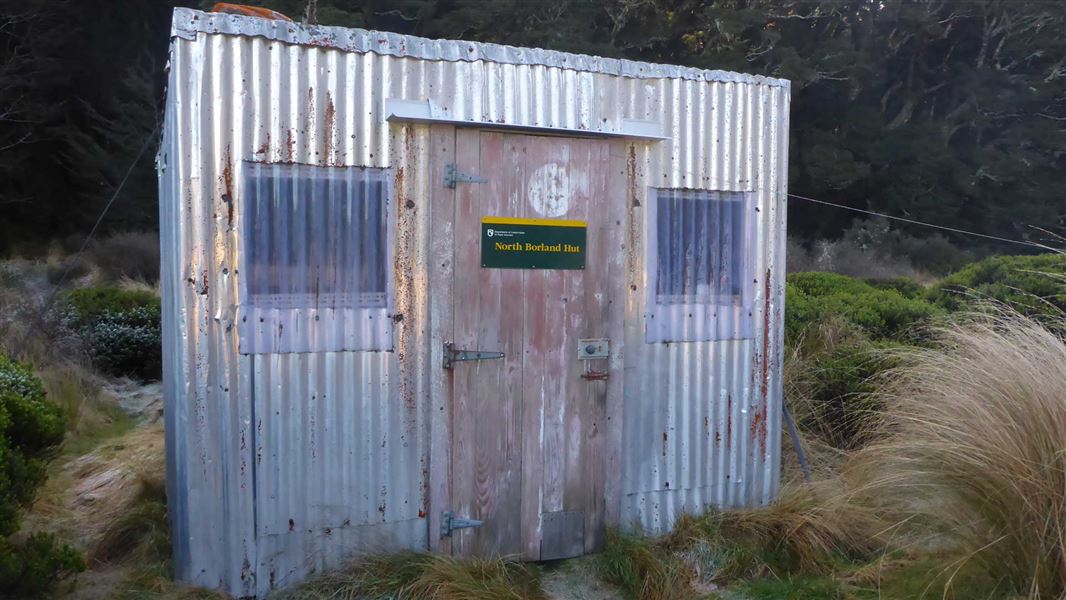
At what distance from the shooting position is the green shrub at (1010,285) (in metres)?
8.79

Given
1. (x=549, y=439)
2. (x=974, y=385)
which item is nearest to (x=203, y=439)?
(x=549, y=439)

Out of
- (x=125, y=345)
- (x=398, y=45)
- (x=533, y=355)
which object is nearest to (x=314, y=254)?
(x=398, y=45)

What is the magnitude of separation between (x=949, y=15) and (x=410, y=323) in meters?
29.9

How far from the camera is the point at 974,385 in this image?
448cm


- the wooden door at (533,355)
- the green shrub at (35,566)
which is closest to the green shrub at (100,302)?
the green shrub at (35,566)

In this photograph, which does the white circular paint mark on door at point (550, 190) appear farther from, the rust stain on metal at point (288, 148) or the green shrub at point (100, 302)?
the green shrub at point (100, 302)

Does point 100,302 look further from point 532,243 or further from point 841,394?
point 841,394

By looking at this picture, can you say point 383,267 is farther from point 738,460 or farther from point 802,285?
point 802,285

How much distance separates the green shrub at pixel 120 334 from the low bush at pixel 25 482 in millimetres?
6137

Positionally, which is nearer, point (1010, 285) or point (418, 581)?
point (418, 581)

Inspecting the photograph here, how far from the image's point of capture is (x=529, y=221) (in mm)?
4887

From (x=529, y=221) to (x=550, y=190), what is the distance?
0.22m


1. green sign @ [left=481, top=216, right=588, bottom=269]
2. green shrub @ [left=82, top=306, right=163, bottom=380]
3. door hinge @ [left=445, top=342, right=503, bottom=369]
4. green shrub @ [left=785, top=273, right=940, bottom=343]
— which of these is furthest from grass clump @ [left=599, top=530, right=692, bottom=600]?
green shrub @ [left=82, top=306, right=163, bottom=380]

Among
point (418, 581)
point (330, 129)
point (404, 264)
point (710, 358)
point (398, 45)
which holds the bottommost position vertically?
point (418, 581)
